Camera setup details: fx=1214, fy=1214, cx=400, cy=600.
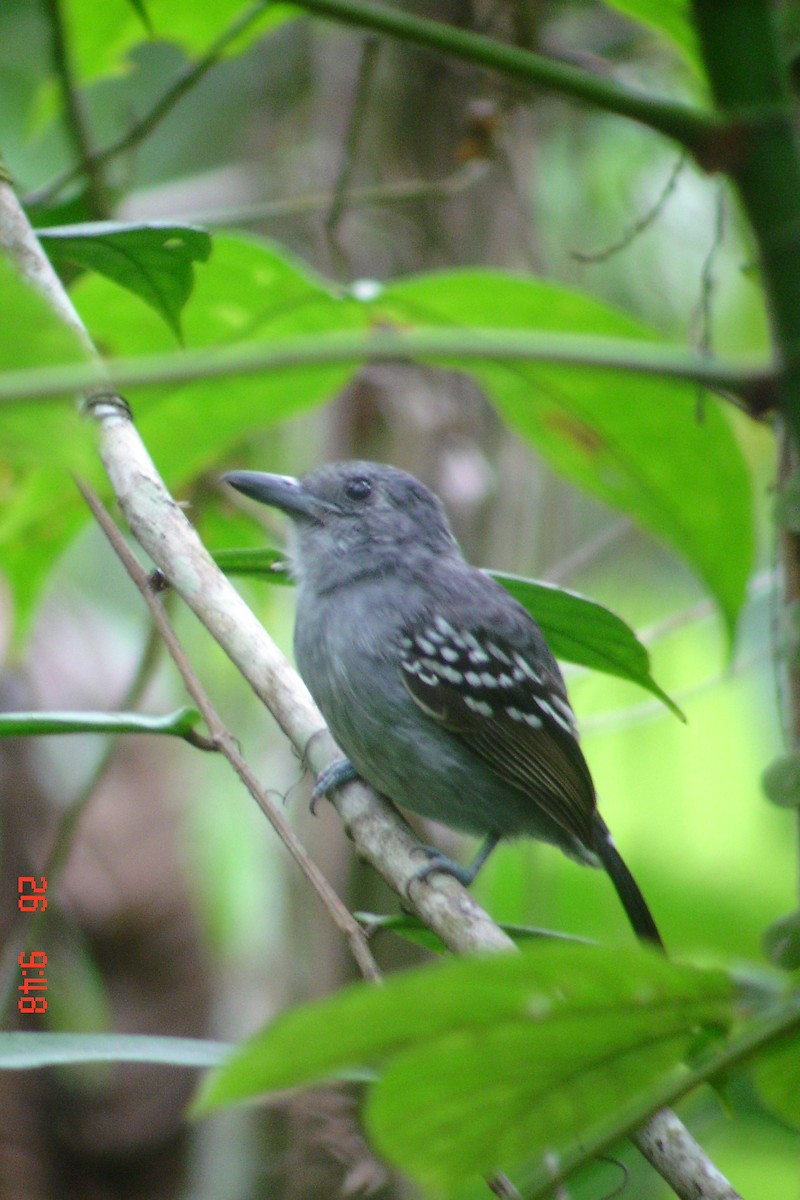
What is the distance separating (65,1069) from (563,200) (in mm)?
3551

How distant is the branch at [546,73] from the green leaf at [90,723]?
2.89 ft

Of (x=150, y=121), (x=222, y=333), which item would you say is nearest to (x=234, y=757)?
(x=222, y=333)

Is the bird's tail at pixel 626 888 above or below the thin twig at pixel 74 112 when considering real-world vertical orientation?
below

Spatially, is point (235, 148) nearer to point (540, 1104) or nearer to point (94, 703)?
point (94, 703)

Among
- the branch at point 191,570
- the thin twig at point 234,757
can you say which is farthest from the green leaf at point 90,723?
the branch at point 191,570

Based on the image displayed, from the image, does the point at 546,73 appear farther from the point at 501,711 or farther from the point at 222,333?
the point at 501,711

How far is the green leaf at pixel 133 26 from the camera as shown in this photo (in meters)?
2.59

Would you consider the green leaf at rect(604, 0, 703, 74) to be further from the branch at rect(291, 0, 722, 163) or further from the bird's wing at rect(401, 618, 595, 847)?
the bird's wing at rect(401, 618, 595, 847)

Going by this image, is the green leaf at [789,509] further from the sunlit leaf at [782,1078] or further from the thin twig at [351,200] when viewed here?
the thin twig at [351,200]

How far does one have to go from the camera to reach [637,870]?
3.85 meters

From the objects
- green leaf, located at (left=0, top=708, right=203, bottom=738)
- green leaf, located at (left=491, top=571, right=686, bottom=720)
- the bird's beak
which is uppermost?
the bird's beak

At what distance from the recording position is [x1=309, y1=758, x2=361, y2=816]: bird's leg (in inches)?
86.9
